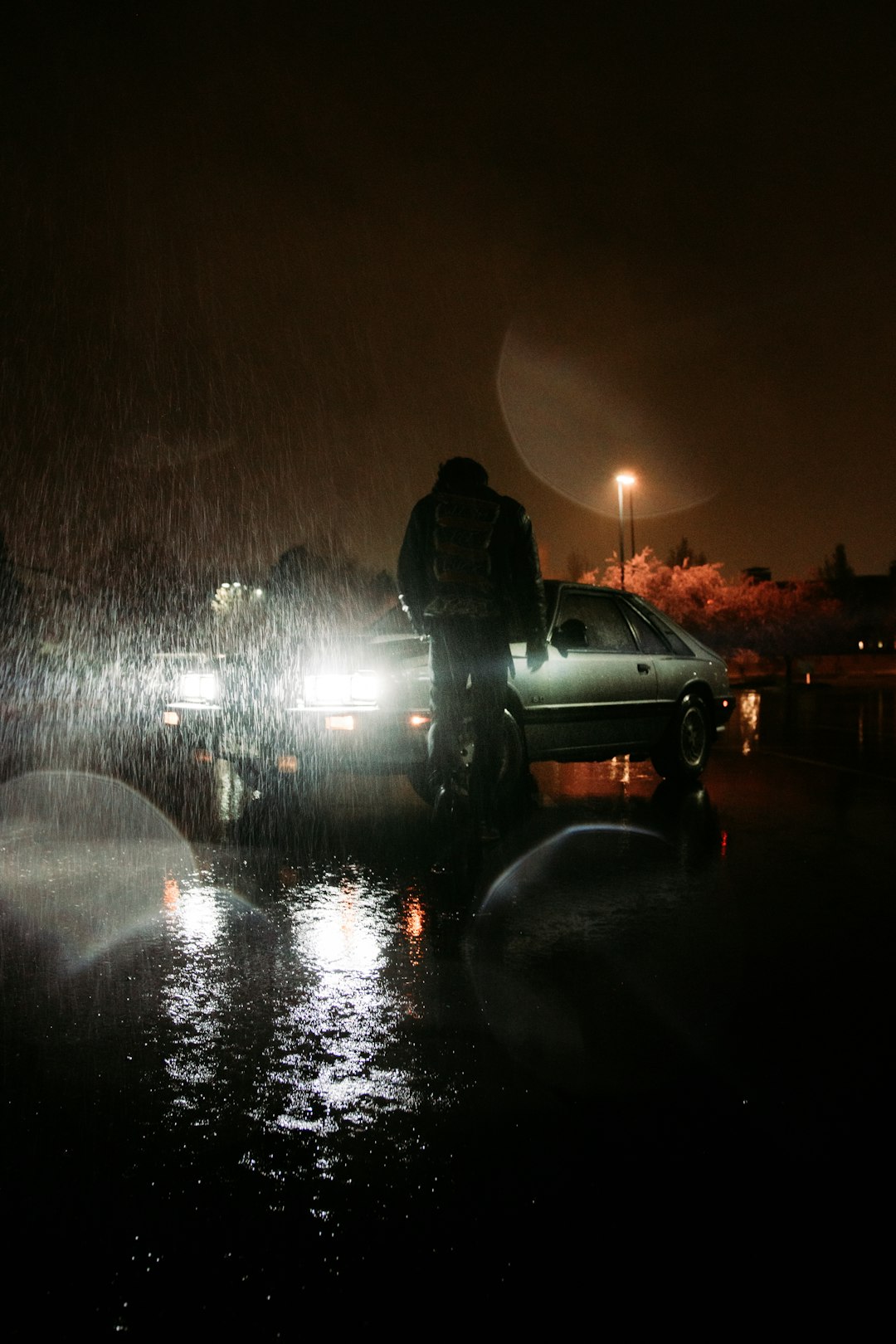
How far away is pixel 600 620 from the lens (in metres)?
9.16

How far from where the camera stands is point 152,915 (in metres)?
4.98

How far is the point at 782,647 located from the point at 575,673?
80.6 m

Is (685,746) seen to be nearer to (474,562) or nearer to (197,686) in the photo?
(197,686)

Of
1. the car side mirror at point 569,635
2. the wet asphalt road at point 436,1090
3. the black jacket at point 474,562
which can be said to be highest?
the black jacket at point 474,562

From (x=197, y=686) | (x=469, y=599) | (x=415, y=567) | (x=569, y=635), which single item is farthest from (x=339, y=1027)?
(x=197, y=686)

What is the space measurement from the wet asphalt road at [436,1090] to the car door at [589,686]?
188 centimetres

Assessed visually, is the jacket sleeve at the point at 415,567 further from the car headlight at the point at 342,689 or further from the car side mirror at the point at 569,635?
the car side mirror at the point at 569,635

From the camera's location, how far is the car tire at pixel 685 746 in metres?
9.58

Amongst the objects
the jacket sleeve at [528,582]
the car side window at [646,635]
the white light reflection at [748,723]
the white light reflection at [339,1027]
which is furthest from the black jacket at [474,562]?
the white light reflection at [748,723]

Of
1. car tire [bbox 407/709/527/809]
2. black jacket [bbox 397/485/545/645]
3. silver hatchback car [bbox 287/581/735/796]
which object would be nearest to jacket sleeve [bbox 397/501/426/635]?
black jacket [bbox 397/485/545/645]

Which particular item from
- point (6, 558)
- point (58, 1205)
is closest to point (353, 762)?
point (58, 1205)

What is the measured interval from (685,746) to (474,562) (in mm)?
4326

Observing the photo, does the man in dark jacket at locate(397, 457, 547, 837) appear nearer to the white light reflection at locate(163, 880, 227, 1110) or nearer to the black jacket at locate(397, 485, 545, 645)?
the black jacket at locate(397, 485, 545, 645)

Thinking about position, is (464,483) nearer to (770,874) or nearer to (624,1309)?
(770,874)
